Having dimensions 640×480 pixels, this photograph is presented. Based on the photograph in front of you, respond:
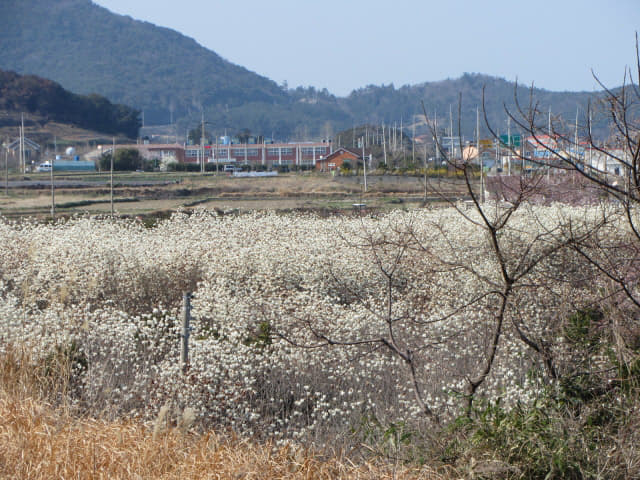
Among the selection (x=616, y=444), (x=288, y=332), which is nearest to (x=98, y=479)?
(x=616, y=444)

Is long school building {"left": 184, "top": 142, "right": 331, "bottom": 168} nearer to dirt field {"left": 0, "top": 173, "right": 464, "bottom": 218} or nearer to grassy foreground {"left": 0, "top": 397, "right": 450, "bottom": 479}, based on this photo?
dirt field {"left": 0, "top": 173, "right": 464, "bottom": 218}

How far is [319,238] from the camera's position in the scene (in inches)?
522

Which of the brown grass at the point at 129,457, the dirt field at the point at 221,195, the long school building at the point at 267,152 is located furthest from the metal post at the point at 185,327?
the long school building at the point at 267,152

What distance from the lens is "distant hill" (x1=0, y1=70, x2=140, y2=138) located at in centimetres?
9938

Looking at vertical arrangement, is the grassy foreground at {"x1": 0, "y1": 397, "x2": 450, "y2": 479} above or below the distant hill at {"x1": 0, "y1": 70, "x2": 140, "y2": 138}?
below

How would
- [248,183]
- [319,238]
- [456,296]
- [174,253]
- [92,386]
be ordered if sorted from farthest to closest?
[248,183] → [319,238] → [174,253] → [456,296] → [92,386]

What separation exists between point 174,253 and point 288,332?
415 centimetres

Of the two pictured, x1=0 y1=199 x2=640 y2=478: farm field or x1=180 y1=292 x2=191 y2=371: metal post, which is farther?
x1=180 y1=292 x2=191 y2=371: metal post

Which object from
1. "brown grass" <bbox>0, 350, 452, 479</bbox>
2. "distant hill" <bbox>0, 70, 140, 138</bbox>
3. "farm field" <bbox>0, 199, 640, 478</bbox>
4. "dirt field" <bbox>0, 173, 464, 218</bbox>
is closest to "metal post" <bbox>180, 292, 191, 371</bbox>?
"farm field" <bbox>0, 199, 640, 478</bbox>

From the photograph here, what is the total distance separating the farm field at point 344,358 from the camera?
4.29 m

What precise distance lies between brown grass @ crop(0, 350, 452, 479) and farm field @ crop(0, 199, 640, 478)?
0.03 m

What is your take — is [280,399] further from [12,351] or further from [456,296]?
[456,296]

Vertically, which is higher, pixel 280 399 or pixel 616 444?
pixel 616 444

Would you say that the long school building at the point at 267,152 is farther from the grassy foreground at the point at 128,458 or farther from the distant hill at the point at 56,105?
the grassy foreground at the point at 128,458
